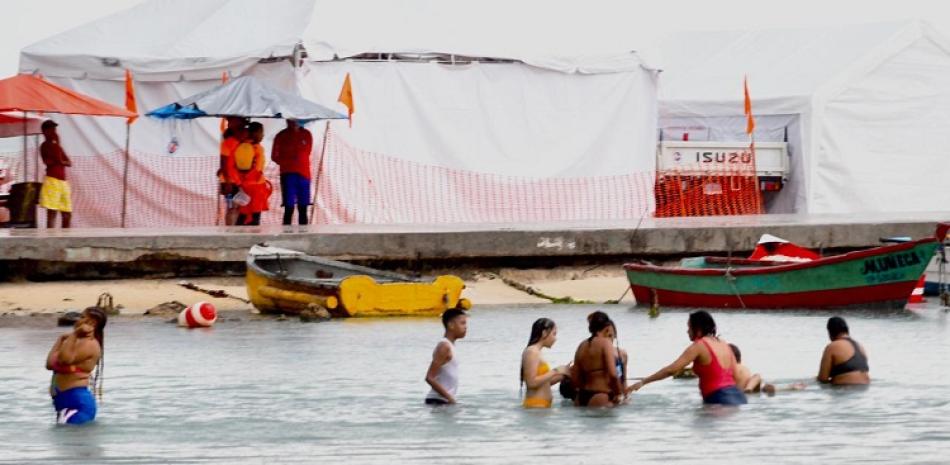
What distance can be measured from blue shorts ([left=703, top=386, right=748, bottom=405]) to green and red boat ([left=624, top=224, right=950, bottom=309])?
6.94m

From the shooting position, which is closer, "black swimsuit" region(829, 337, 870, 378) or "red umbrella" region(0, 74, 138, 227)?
"black swimsuit" region(829, 337, 870, 378)

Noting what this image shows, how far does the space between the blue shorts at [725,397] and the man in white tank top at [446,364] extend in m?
2.04

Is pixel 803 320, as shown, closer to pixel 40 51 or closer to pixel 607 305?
pixel 607 305

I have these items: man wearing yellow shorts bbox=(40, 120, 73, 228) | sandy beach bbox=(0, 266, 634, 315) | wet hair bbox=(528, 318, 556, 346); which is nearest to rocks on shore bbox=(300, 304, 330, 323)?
sandy beach bbox=(0, 266, 634, 315)

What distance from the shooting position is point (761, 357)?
784 inches

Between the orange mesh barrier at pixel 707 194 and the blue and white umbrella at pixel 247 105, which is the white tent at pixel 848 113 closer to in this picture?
the orange mesh barrier at pixel 707 194

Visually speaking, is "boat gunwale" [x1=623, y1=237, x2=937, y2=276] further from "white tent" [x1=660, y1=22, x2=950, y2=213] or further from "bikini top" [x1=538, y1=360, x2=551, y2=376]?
"white tent" [x1=660, y1=22, x2=950, y2=213]

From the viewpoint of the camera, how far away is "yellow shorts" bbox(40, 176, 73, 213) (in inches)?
1089

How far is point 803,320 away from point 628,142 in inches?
335

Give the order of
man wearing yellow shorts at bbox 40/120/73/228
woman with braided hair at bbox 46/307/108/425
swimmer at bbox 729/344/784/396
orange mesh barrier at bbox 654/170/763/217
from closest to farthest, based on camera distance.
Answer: woman with braided hair at bbox 46/307/108/425
swimmer at bbox 729/344/784/396
man wearing yellow shorts at bbox 40/120/73/228
orange mesh barrier at bbox 654/170/763/217

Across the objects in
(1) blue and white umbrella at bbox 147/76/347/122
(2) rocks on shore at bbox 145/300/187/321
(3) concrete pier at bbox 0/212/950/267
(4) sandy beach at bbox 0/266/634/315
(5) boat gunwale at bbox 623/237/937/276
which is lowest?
(2) rocks on shore at bbox 145/300/187/321

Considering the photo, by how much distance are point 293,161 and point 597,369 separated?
12299mm

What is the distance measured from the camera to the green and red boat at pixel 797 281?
23.0 metres

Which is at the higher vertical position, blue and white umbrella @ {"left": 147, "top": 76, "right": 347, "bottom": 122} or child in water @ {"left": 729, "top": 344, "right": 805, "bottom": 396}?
blue and white umbrella @ {"left": 147, "top": 76, "right": 347, "bottom": 122}
